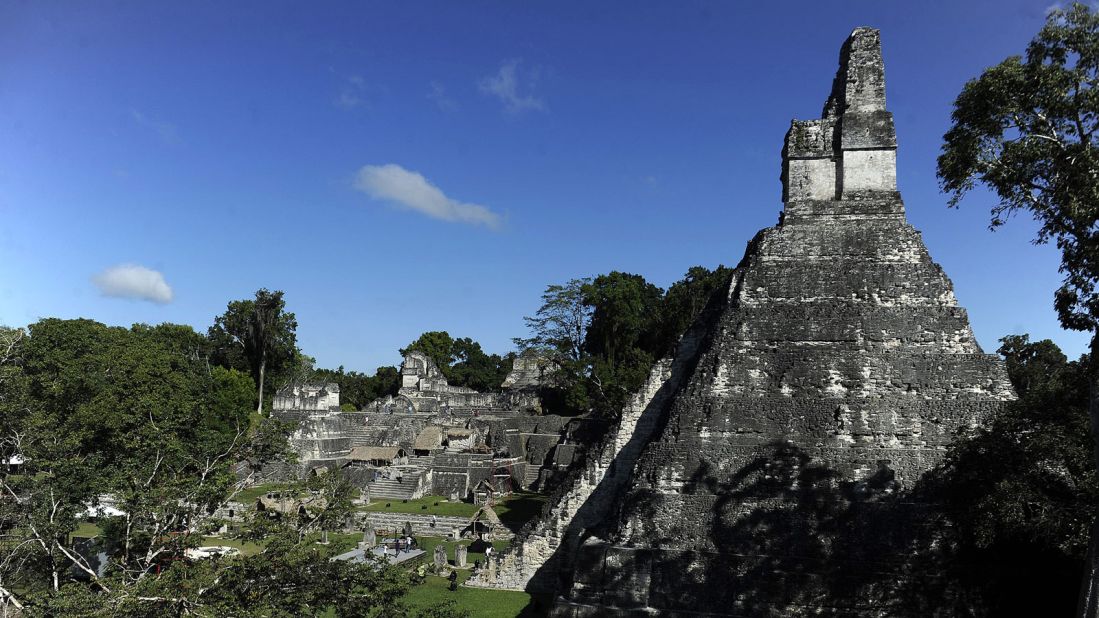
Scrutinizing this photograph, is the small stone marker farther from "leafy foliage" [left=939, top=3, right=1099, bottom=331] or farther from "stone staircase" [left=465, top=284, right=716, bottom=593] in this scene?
"leafy foliage" [left=939, top=3, right=1099, bottom=331]

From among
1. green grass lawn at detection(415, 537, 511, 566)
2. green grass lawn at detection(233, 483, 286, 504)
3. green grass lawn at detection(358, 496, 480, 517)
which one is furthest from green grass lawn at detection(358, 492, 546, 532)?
green grass lawn at detection(233, 483, 286, 504)

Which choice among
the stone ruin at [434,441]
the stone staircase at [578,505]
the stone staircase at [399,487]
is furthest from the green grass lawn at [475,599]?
the stone staircase at [399,487]

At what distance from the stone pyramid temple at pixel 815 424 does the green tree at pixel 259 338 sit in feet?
150

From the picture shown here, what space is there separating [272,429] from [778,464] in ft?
36.2

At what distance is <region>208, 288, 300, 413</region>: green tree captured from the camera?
179 ft

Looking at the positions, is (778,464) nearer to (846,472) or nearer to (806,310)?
(846,472)

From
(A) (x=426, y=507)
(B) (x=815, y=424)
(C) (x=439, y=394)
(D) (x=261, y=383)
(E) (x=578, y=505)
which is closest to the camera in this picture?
(B) (x=815, y=424)

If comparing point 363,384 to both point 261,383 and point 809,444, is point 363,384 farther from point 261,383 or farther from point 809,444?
point 809,444

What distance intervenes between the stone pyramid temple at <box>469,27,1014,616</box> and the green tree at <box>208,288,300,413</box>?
1799 inches

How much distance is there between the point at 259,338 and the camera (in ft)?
179

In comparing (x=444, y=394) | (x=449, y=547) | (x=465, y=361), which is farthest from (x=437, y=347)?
(x=449, y=547)

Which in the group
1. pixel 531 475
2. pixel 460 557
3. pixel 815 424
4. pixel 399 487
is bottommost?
pixel 460 557

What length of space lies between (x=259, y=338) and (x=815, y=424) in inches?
2020

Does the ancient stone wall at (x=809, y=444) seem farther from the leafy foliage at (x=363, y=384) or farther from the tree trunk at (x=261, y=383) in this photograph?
the leafy foliage at (x=363, y=384)
